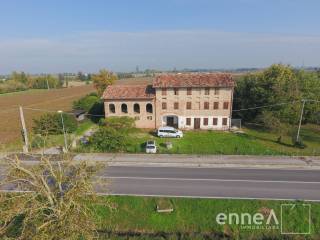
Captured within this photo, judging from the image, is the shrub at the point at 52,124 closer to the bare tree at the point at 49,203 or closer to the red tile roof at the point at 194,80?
the red tile roof at the point at 194,80

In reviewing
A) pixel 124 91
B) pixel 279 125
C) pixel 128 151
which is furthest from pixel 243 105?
pixel 128 151

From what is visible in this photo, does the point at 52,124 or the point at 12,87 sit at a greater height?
the point at 52,124

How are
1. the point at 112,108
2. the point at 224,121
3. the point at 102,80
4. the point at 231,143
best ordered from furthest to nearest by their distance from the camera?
1. the point at 102,80
2. the point at 112,108
3. the point at 224,121
4. the point at 231,143

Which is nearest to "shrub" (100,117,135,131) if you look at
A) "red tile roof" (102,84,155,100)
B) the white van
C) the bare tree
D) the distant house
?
the white van

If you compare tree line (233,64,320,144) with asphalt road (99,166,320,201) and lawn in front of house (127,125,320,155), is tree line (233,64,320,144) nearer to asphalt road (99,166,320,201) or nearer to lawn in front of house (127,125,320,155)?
lawn in front of house (127,125,320,155)

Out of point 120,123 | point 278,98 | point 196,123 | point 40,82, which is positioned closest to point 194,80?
point 196,123

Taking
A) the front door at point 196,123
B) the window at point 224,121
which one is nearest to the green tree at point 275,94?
the window at point 224,121

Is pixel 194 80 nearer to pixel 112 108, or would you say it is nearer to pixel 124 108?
pixel 124 108
